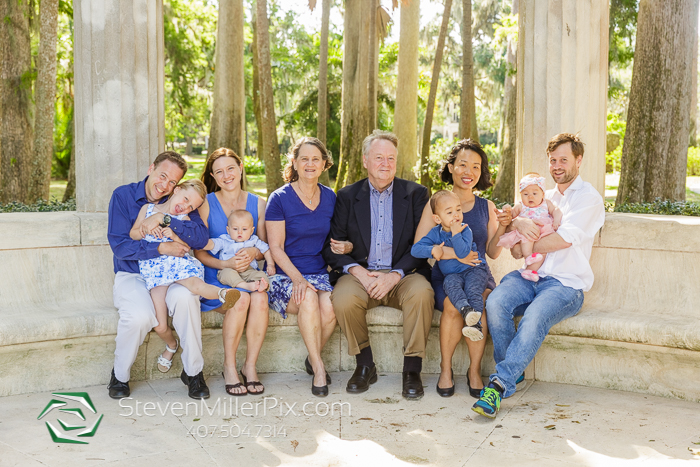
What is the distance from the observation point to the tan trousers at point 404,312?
4113 millimetres

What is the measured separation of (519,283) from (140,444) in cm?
245

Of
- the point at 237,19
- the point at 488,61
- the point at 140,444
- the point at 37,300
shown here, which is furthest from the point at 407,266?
the point at 488,61

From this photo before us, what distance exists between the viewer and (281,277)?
440 centimetres

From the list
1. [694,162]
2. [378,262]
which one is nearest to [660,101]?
[378,262]

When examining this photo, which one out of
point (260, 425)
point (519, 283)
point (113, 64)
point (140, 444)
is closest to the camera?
point (140, 444)

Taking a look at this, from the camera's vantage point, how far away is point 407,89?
14.8m

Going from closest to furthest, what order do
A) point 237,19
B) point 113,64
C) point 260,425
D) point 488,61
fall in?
point 260,425, point 113,64, point 237,19, point 488,61

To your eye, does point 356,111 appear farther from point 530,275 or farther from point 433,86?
point 530,275

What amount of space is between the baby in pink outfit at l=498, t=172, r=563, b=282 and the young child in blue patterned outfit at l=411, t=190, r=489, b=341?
267 mm

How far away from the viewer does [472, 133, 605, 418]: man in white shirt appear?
12.8 ft

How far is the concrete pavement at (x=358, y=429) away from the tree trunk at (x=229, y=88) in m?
8.13

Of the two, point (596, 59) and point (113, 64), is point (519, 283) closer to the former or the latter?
point (596, 59)
